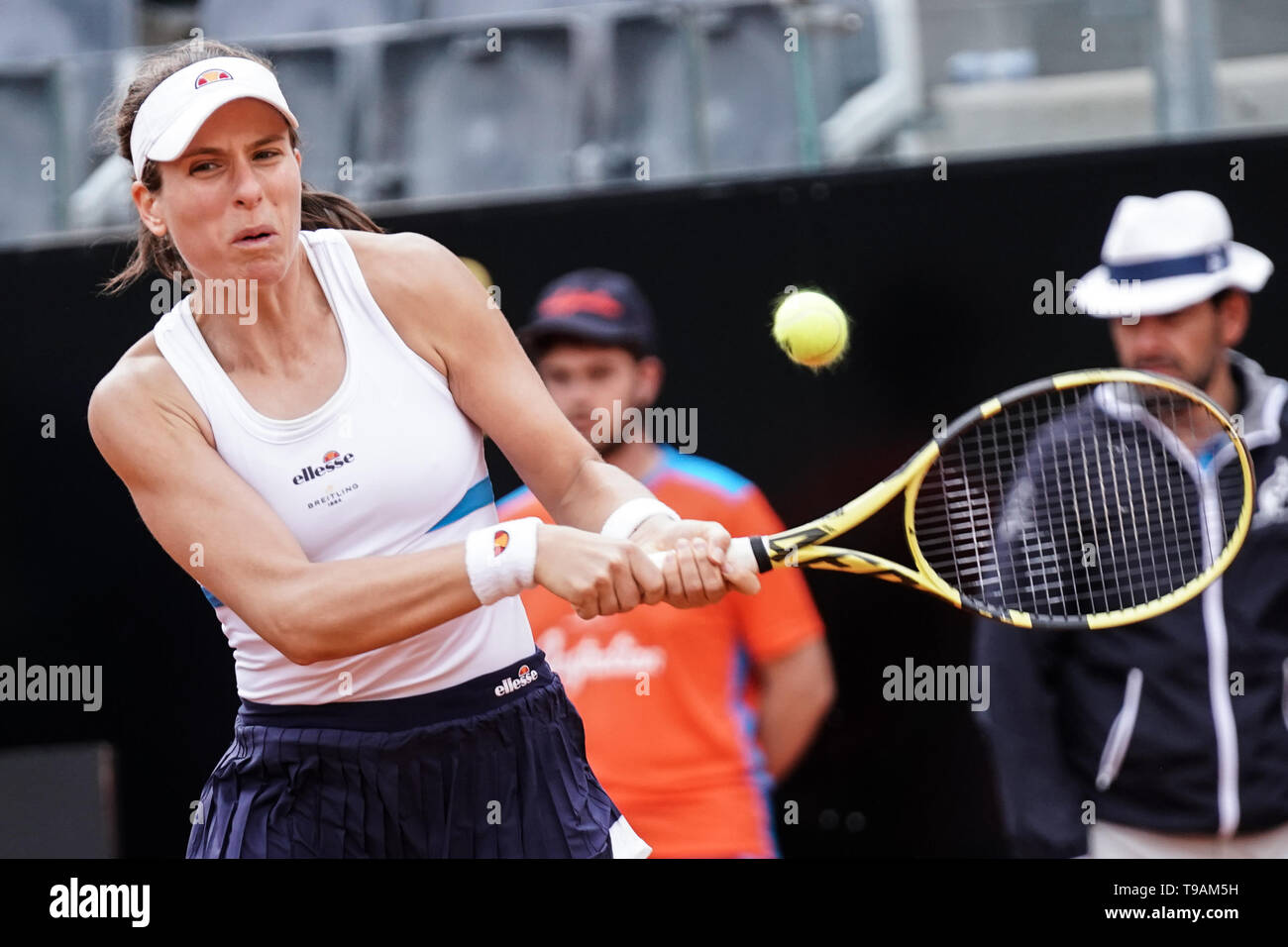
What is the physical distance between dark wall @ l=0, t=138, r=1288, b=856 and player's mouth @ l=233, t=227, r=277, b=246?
3.49ft

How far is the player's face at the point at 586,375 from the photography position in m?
2.52

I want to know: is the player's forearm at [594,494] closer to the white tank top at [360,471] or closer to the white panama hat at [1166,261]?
the white tank top at [360,471]

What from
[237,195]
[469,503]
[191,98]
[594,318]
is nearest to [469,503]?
[469,503]

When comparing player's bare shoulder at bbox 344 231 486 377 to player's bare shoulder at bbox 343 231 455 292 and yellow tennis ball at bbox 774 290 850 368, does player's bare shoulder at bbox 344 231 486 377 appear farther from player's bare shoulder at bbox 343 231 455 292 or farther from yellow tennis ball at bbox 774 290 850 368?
yellow tennis ball at bbox 774 290 850 368

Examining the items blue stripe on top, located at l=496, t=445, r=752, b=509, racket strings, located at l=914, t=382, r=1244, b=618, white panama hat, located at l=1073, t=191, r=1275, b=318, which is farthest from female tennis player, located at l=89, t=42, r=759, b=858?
white panama hat, located at l=1073, t=191, r=1275, b=318

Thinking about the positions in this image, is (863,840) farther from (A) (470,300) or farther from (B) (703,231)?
(A) (470,300)

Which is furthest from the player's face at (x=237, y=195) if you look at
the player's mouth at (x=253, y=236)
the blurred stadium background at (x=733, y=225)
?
the blurred stadium background at (x=733, y=225)

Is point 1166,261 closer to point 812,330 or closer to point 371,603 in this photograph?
point 812,330

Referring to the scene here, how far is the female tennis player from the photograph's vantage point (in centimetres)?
170

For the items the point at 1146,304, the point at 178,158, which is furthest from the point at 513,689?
the point at 1146,304

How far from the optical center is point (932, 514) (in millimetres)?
2629

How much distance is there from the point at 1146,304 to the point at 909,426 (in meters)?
0.40

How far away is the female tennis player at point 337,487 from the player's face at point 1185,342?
102 centimetres
